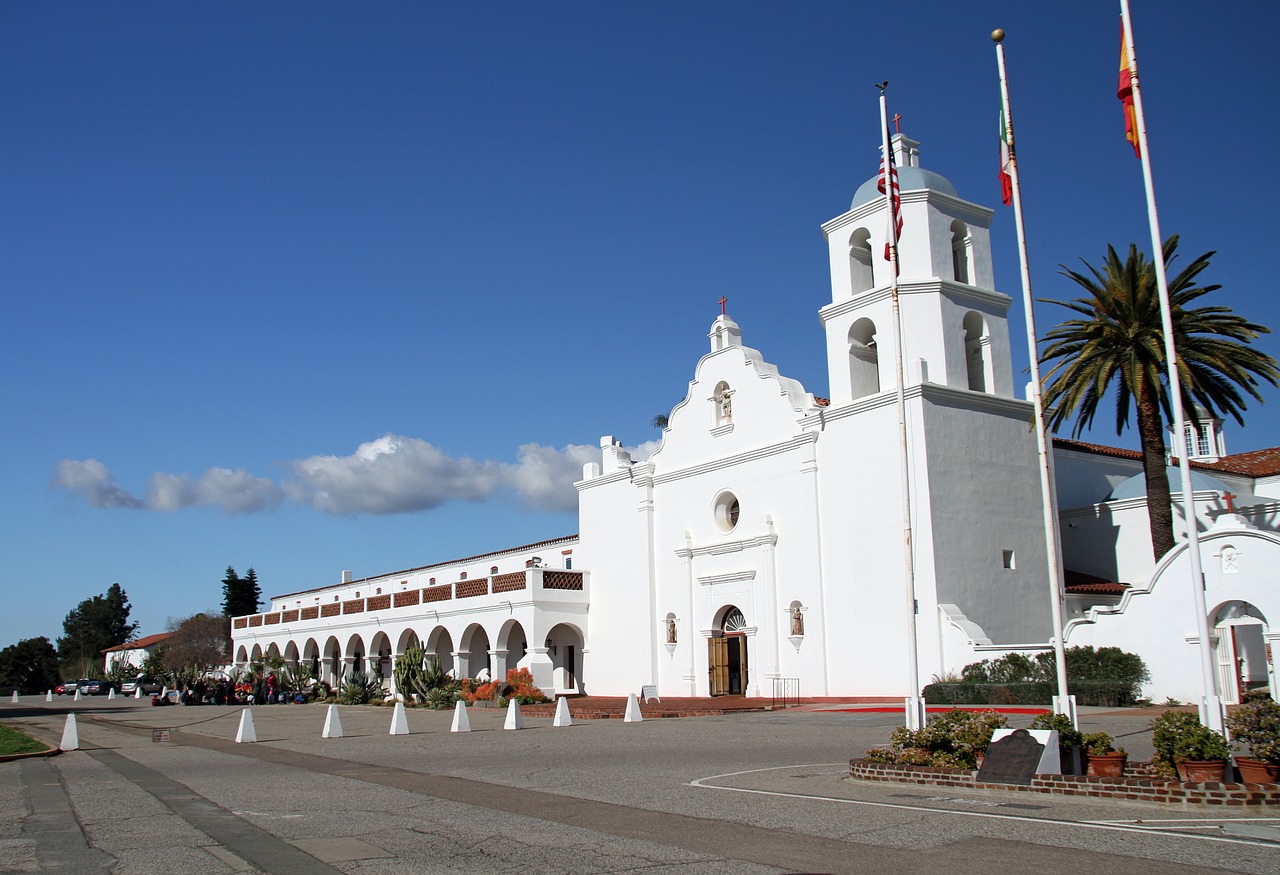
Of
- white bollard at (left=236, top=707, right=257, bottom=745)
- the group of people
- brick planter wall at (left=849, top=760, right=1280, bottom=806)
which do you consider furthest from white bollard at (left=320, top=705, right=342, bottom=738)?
the group of people

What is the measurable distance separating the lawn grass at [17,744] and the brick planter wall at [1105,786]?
16.2 metres

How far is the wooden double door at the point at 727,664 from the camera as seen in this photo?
34.1 metres

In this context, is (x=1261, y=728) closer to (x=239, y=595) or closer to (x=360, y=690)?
(x=360, y=690)

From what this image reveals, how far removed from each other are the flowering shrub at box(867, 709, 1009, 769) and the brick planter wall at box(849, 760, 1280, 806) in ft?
0.52

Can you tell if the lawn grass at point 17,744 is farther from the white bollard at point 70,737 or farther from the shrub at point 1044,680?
the shrub at point 1044,680

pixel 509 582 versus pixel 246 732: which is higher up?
pixel 509 582

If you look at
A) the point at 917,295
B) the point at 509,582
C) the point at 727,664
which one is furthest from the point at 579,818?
the point at 509,582

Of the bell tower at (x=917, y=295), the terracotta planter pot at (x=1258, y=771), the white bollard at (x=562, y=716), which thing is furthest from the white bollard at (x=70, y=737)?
the bell tower at (x=917, y=295)

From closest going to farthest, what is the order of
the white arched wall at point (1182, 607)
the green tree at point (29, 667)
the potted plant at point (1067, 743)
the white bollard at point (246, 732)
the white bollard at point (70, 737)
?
the potted plant at point (1067, 743) < the white bollard at point (70, 737) < the white bollard at point (246, 732) < the white arched wall at point (1182, 607) < the green tree at point (29, 667)

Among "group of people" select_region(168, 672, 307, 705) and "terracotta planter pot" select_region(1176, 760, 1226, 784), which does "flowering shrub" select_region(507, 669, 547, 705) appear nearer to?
"group of people" select_region(168, 672, 307, 705)

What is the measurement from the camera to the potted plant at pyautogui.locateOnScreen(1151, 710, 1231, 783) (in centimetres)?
1000

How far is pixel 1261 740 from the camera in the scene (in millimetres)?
9898

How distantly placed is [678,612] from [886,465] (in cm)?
1025

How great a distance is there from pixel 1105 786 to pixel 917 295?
22138mm
